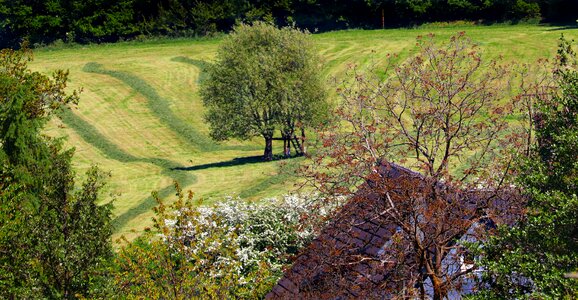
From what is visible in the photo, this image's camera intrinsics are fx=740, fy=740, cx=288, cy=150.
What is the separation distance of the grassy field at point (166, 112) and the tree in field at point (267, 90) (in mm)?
2831

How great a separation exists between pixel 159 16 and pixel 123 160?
4306 cm

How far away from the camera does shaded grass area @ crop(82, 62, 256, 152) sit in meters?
57.7

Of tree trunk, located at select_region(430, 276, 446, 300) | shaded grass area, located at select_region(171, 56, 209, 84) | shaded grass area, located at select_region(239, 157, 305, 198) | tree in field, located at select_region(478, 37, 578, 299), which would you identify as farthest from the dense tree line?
tree trunk, located at select_region(430, 276, 446, 300)

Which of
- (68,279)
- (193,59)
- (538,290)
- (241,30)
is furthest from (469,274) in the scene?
(193,59)

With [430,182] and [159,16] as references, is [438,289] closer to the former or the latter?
[430,182]

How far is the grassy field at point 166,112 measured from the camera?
1655 inches

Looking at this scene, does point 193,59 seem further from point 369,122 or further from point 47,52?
point 369,122

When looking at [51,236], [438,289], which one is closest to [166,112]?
[51,236]

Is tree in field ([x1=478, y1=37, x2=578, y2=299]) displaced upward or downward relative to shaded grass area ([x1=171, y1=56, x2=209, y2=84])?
upward

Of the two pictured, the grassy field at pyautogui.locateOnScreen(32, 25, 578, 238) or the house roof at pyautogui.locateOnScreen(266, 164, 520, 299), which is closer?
the house roof at pyautogui.locateOnScreen(266, 164, 520, 299)

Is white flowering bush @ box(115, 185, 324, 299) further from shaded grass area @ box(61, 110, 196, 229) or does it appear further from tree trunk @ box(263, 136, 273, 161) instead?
tree trunk @ box(263, 136, 273, 161)

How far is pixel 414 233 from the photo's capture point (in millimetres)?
14328

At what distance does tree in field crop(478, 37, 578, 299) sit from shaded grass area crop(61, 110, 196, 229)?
24.5 metres

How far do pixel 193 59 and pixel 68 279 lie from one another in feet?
210
